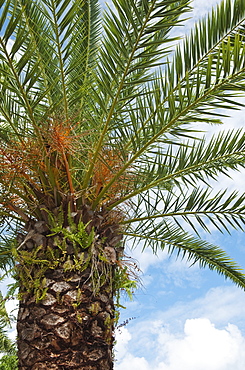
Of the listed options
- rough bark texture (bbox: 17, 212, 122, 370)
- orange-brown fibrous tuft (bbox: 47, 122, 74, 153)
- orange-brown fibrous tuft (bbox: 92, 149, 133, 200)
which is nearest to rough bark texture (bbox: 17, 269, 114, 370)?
rough bark texture (bbox: 17, 212, 122, 370)

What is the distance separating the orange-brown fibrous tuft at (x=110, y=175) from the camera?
4.86 metres

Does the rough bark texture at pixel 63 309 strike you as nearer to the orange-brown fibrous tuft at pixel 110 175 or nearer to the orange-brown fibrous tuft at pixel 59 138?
the orange-brown fibrous tuft at pixel 110 175

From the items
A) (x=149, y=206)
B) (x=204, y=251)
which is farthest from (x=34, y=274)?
(x=204, y=251)

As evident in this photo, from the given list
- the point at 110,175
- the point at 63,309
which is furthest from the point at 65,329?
the point at 110,175

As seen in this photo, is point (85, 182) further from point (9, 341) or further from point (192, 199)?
point (9, 341)

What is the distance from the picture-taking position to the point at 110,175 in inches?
195

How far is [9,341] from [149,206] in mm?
4411

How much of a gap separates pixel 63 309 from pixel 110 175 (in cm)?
157

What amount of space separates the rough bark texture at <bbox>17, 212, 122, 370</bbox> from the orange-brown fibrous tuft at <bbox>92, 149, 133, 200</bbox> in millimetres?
682

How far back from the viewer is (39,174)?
478 cm

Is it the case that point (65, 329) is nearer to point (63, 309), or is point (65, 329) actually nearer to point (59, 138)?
point (63, 309)

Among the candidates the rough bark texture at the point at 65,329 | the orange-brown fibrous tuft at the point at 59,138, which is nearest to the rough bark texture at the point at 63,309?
the rough bark texture at the point at 65,329

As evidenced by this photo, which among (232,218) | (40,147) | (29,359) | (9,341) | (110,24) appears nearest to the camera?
(110,24)

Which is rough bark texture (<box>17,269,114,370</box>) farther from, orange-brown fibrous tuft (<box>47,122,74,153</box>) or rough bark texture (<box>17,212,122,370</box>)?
orange-brown fibrous tuft (<box>47,122,74,153</box>)
